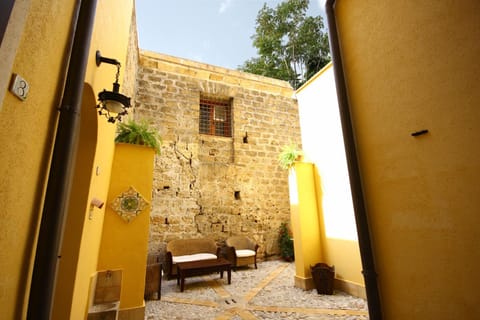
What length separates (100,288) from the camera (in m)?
2.58

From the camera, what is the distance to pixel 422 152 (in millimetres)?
1402

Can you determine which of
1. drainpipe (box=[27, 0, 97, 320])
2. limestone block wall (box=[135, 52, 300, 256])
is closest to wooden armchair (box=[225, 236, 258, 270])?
limestone block wall (box=[135, 52, 300, 256])

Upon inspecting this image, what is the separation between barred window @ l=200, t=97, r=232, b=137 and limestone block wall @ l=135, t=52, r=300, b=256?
0.24 meters

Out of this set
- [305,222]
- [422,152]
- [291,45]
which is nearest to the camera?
[422,152]

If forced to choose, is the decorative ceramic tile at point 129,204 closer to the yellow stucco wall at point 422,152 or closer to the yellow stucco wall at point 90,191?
the yellow stucco wall at point 90,191

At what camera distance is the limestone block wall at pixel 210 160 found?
5.33 m

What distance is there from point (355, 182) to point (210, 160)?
4517mm

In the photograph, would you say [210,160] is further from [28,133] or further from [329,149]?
[28,133]

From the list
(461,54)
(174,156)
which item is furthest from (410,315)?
(174,156)

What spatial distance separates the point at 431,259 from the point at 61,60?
2.49 metres

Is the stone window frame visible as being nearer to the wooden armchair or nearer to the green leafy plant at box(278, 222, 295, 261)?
the wooden armchair

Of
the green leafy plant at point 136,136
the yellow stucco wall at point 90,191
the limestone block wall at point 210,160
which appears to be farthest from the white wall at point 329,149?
the yellow stucco wall at point 90,191

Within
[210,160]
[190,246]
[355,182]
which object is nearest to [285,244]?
[190,246]

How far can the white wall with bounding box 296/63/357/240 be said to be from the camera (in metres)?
3.54
